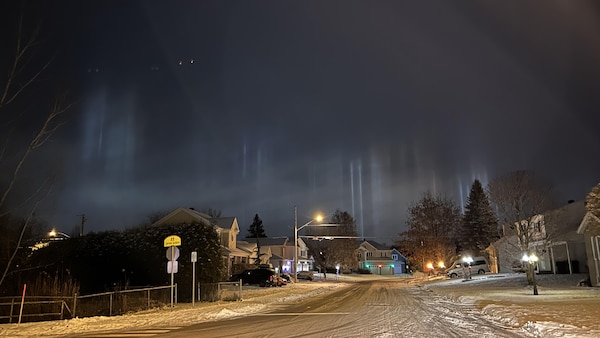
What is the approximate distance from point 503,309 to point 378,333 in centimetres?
764

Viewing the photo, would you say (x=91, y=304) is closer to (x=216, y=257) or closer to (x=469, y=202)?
(x=216, y=257)

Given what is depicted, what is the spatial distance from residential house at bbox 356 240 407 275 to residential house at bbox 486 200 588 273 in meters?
67.3

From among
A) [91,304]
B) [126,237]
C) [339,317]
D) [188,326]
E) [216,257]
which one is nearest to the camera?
[188,326]

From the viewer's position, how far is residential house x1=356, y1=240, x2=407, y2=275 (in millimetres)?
110088

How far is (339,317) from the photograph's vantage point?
16672 millimetres

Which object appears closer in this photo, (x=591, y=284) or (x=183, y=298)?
(x=183, y=298)

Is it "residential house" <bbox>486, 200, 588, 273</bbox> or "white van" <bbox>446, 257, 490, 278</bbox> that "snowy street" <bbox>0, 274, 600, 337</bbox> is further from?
"white van" <bbox>446, 257, 490, 278</bbox>

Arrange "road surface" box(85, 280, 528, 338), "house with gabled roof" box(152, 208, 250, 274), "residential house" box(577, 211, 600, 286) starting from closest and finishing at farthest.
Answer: "road surface" box(85, 280, 528, 338) → "residential house" box(577, 211, 600, 286) → "house with gabled roof" box(152, 208, 250, 274)

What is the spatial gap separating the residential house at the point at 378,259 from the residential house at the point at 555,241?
67.3 metres

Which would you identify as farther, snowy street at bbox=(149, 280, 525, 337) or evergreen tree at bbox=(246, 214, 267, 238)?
evergreen tree at bbox=(246, 214, 267, 238)

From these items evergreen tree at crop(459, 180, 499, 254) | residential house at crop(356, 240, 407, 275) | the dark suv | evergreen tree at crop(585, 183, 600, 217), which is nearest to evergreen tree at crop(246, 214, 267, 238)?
residential house at crop(356, 240, 407, 275)

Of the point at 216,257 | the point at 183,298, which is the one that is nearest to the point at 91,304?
the point at 183,298

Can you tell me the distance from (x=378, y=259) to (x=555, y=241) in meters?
81.1

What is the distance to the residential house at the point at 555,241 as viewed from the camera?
30.6m
